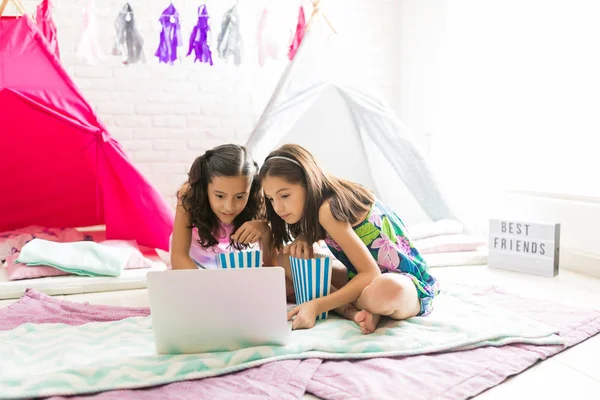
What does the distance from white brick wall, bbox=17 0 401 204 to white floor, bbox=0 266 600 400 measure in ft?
5.16

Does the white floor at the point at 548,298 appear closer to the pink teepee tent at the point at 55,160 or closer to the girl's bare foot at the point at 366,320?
the girl's bare foot at the point at 366,320

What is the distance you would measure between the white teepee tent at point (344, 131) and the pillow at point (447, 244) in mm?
181

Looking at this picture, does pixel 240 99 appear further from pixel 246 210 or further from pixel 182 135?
pixel 246 210

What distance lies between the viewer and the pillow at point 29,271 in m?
2.33

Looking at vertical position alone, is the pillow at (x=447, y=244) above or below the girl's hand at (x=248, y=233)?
below

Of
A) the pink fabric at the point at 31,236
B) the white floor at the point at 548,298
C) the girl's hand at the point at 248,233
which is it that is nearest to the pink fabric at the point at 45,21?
the pink fabric at the point at 31,236

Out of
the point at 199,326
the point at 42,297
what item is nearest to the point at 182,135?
the point at 42,297

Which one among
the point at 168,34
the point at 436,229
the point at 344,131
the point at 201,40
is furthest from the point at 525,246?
the point at 168,34

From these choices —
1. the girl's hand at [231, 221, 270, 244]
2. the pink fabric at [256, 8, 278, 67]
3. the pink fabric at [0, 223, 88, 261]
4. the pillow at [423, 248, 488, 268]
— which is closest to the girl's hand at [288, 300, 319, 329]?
the girl's hand at [231, 221, 270, 244]

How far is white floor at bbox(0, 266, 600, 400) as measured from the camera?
139cm

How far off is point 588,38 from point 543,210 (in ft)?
2.56

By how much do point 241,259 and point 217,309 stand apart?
0.38 meters

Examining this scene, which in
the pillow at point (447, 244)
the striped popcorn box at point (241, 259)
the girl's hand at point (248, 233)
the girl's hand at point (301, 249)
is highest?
the girl's hand at point (248, 233)

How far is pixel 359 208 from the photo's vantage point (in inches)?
72.2
